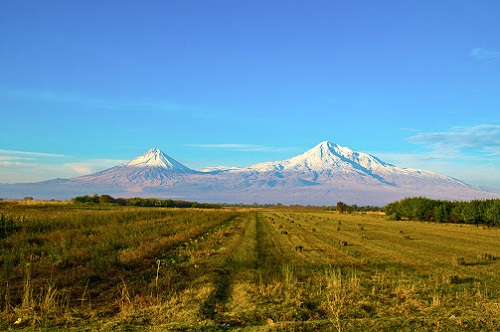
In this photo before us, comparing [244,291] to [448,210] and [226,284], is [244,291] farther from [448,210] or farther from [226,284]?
[448,210]

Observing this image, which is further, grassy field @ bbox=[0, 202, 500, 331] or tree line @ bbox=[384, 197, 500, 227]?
tree line @ bbox=[384, 197, 500, 227]

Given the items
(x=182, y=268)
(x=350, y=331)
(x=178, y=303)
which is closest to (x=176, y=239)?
(x=182, y=268)

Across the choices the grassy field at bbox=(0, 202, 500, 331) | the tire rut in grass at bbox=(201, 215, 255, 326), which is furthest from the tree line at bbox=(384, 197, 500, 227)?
the tire rut in grass at bbox=(201, 215, 255, 326)

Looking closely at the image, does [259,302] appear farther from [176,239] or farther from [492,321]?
[176,239]

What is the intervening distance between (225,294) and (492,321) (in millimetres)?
7282

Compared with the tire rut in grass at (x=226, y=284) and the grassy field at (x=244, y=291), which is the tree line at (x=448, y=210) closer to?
the grassy field at (x=244, y=291)

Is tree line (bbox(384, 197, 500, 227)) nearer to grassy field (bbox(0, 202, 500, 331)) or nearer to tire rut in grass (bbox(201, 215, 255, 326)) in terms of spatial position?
grassy field (bbox(0, 202, 500, 331))

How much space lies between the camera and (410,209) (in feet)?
Answer: 319

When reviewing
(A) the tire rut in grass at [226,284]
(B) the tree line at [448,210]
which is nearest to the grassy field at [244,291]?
(A) the tire rut in grass at [226,284]

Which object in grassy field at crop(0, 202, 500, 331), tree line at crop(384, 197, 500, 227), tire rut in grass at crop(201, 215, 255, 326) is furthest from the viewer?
tree line at crop(384, 197, 500, 227)

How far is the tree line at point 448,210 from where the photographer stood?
68.8m

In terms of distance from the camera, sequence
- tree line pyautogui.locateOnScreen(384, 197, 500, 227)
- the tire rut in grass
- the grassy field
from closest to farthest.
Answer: the grassy field
the tire rut in grass
tree line pyautogui.locateOnScreen(384, 197, 500, 227)

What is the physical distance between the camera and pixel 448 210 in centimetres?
8344

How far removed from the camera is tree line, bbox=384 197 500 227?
68.8 metres
